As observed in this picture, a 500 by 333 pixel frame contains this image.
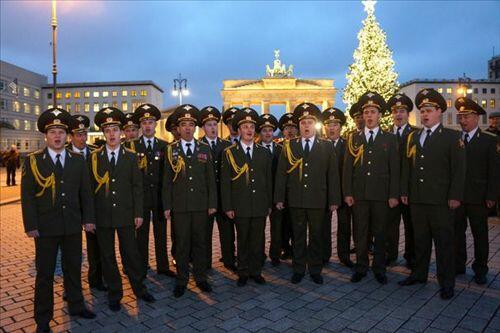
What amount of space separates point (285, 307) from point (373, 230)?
2.07 meters

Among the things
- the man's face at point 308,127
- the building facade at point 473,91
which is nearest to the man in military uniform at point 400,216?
the man's face at point 308,127

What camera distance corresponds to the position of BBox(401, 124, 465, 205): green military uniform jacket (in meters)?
5.61

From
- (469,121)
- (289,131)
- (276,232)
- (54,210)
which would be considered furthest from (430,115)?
(54,210)

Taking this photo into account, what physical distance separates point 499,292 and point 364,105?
3.41 m

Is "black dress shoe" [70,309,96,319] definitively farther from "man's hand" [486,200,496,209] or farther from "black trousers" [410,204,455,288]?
"man's hand" [486,200,496,209]

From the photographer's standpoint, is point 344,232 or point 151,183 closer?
point 151,183

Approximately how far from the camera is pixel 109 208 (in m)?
5.53

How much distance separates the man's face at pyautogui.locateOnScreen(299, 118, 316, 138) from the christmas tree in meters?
20.8

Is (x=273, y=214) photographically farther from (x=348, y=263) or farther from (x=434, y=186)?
(x=434, y=186)

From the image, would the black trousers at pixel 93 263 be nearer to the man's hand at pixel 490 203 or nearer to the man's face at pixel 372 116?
the man's face at pixel 372 116

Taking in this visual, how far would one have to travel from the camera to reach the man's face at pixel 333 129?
7637 millimetres

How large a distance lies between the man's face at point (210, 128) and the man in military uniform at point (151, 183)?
0.89 metres

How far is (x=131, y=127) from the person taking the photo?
23.6 feet

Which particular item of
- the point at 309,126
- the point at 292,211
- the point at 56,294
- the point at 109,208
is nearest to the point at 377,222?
the point at 292,211
